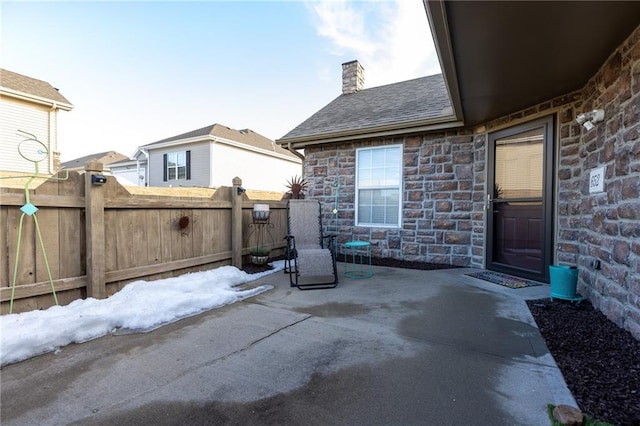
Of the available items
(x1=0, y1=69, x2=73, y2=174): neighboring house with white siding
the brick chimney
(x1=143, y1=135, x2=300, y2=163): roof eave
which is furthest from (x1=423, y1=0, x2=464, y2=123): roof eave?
(x1=0, y1=69, x2=73, y2=174): neighboring house with white siding

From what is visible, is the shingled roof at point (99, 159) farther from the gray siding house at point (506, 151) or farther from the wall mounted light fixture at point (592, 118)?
the wall mounted light fixture at point (592, 118)

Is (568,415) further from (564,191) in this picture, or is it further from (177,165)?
(177,165)

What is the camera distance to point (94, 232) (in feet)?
10.2

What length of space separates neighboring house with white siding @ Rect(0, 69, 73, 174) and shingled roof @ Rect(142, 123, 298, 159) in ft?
13.6

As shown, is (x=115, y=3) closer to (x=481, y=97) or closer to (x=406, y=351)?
(x=481, y=97)

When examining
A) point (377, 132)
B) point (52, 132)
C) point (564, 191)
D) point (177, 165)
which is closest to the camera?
point (564, 191)

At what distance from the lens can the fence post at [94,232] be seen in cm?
310

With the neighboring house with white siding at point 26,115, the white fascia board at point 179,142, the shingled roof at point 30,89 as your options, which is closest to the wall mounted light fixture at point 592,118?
the white fascia board at point 179,142

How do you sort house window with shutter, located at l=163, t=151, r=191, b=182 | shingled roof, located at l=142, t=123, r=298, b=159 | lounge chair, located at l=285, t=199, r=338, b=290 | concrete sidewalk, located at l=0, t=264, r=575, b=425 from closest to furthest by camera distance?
concrete sidewalk, located at l=0, t=264, r=575, b=425 < lounge chair, located at l=285, t=199, r=338, b=290 < shingled roof, located at l=142, t=123, r=298, b=159 < house window with shutter, located at l=163, t=151, r=191, b=182

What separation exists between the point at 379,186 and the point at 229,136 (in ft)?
31.1

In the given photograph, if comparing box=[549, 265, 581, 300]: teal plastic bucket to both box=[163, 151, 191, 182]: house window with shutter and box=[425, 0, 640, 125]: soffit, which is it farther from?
box=[163, 151, 191, 182]: house window with shutter

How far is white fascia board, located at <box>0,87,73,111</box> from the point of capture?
875cm

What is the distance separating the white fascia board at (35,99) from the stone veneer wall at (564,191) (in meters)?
8.43

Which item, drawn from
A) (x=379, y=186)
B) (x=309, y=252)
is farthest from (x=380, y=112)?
(x=309, y=252)
